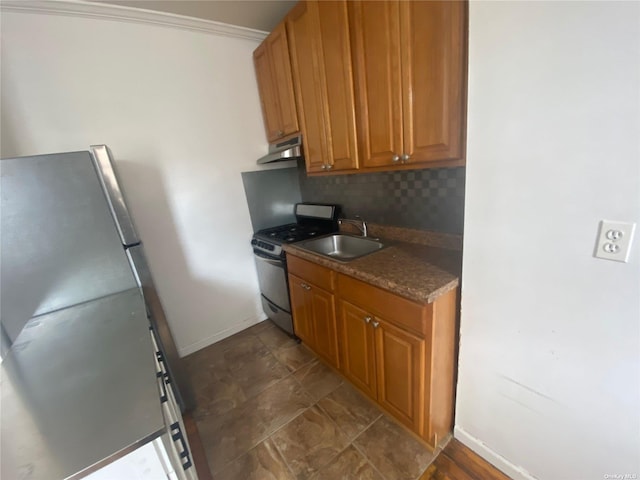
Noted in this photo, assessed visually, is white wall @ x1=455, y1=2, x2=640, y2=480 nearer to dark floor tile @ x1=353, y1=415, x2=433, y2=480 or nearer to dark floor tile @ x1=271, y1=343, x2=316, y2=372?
dark floor tile @ x1=353, y1=415, x2=433, y2=480

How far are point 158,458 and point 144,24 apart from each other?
2600 millimetres

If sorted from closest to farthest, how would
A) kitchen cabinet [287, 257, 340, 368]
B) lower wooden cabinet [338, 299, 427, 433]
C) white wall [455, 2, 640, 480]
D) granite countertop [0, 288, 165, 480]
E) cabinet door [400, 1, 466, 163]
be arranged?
1. granite countertop [0, 288, 165, 480]
2. white wall [455, 2, 640, 480]
3. cabinet door [400, 1, 466, 163]
4. lower wooden cabinet [338, 299, 427, 433]
5. kitchen cabinet [287, 257, 340, 368]

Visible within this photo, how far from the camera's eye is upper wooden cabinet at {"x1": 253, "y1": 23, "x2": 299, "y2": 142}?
1936 millimetres

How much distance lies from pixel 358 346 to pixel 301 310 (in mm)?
636

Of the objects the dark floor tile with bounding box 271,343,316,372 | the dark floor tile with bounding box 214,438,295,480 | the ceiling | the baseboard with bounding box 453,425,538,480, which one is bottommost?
the dark floor tile with bounding box 271,343,316,372

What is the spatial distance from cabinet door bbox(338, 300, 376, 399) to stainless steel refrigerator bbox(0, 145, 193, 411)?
117 cm

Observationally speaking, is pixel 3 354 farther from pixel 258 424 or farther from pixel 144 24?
A: pixel 144 24

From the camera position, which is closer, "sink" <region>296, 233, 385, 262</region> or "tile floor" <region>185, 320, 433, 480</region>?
"tile floor" <region>185, 320, 433, 480</region>

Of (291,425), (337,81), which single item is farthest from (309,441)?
(337,81)

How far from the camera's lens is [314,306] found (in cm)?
189

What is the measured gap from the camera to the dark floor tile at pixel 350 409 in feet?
5.04

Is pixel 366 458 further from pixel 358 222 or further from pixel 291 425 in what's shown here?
pixel 358 222

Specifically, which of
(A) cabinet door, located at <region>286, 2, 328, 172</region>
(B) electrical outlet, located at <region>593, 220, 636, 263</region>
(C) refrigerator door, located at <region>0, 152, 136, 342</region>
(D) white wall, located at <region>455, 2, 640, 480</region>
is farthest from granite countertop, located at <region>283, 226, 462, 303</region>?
(C) refrigerator door, located at <region>0, 152, 136, 342</region>

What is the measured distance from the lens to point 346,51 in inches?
56.7
